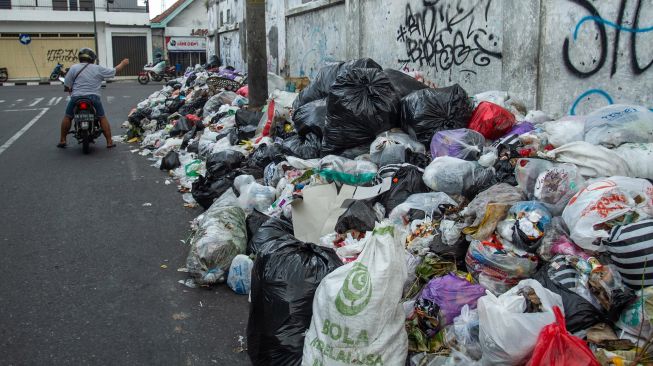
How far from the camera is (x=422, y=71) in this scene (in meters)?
6.64

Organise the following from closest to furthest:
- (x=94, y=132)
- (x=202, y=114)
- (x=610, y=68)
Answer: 1. (x=610, y=68)
2. (x=94, y=132)
3. (x=202, y=114)

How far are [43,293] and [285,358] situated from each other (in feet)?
6.02

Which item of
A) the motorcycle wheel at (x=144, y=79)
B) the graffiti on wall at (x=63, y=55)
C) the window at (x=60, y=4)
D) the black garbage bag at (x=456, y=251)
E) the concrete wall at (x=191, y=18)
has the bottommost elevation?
the black garbage bag at (x=456, y=251)

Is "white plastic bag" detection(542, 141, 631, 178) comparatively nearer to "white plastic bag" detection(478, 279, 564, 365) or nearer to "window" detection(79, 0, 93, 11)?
"white plastic bag" detection(478, 279, 564, 365)

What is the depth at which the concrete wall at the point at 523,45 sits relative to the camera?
13.3 feet

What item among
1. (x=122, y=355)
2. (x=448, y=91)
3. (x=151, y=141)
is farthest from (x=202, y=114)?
(x=122, y=355)

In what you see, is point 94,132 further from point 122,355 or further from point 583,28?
point 583,28

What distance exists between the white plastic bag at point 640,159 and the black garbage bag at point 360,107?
204cm

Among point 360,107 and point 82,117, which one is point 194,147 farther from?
point 360,107

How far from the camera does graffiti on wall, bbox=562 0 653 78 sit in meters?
3.96

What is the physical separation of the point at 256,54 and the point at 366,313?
718cm

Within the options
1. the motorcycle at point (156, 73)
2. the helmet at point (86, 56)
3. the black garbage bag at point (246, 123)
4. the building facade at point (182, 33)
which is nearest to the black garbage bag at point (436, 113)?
the black garbage bag at point (246, 123)

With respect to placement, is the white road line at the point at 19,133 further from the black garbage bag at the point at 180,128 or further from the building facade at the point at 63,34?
the building facade at the point at 63,34

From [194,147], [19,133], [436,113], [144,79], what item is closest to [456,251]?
[436,113]
